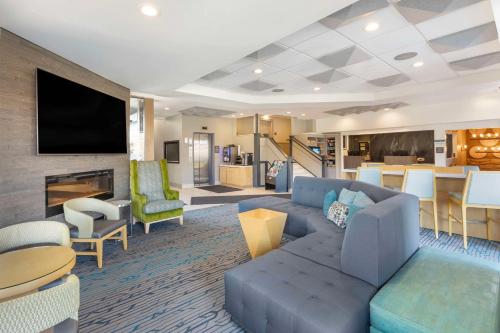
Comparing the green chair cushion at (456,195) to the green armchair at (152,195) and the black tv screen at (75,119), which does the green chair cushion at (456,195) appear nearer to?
the green armchair at (152,195)

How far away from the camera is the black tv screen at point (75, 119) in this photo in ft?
10.4

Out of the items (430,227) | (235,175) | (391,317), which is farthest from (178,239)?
(235,175)

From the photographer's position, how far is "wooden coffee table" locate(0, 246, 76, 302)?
1.52 meters

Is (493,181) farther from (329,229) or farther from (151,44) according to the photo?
(151,44)

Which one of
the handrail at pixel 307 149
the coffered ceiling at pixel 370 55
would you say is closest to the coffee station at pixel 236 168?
the handrail at pixel 307 149

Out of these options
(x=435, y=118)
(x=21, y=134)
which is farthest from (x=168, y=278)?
(x=435, y=118)

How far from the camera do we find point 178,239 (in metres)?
4.05

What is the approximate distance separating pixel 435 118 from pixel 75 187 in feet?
31.3

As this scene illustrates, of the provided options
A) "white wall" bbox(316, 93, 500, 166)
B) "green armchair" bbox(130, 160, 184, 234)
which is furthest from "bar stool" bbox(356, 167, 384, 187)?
"white wall" bbox(316, 93, 500, 166)

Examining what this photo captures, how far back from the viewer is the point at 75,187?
388 cm

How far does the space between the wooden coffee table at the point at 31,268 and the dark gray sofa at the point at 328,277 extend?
1239 millimetres

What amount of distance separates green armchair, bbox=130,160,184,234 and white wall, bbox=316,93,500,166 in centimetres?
747

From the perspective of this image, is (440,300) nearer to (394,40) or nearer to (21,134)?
(394,40)

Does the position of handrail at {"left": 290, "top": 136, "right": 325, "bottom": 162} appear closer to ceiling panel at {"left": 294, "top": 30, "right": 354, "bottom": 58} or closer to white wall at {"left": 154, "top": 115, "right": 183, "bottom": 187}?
white wall at {"left": 154, "top": 115, "right": 183, "bottom": 187}
